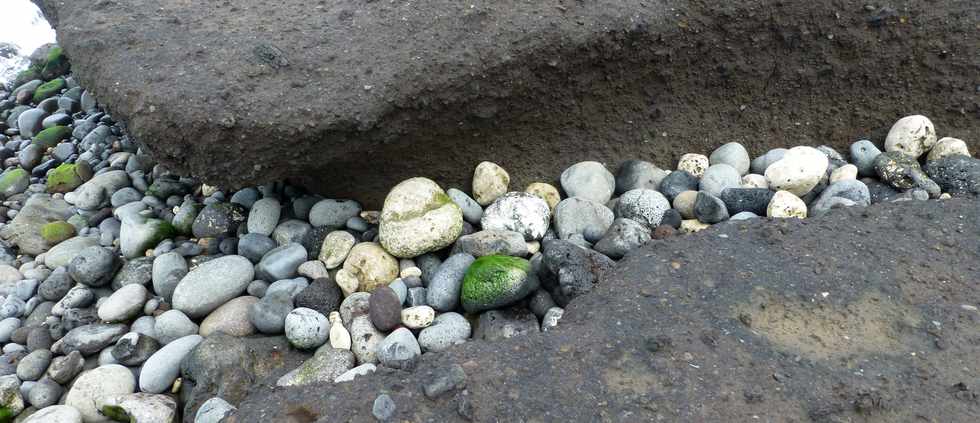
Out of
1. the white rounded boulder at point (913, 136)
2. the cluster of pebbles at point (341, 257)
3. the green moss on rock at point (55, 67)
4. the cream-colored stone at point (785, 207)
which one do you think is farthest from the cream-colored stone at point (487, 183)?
the green moss on rock at point (55, 67)

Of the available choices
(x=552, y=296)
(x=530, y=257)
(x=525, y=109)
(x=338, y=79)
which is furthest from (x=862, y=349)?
(x=338, y=79)

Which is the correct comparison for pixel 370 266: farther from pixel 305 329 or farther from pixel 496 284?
pixel 496 284

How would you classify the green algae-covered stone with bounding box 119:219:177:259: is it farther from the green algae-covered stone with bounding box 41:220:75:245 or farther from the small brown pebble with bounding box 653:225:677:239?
the small brown pebble with bounding box 653:225:677:239

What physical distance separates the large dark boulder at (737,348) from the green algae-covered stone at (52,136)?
3.27 metres

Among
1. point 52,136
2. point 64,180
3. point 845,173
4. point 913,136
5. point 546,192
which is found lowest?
point 52,136

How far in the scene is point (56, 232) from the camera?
10.3ft

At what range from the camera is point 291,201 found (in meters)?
2.95

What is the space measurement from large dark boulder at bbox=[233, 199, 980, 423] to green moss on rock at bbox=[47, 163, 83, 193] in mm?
2464

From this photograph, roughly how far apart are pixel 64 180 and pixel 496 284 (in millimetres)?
2716

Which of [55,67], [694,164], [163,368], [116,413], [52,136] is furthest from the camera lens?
[55,67]

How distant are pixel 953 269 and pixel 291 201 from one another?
243cm

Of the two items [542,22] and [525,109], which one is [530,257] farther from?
[542,22]

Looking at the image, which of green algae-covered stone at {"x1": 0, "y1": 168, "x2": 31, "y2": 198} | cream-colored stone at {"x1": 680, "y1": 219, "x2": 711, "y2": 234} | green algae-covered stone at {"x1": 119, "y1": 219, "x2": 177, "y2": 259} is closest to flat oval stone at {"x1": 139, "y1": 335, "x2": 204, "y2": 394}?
green algae-covered stone at {"x1": 119, "y1": 219, "x2": 177, "y2": 259}

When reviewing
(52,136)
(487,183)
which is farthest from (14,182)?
(487,183)
